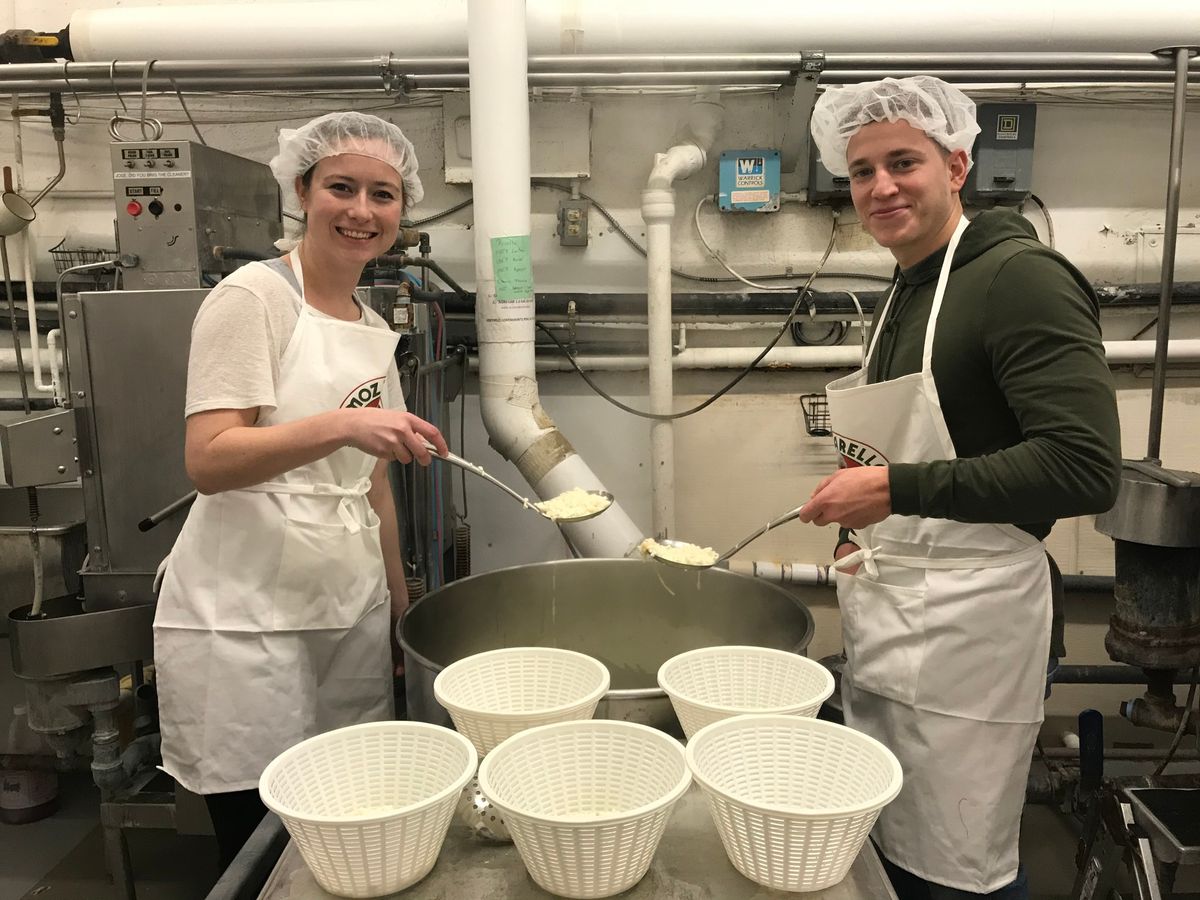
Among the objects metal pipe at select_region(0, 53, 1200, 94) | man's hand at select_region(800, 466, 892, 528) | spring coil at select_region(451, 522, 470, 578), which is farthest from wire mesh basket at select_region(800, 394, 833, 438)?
man's hand at select_region(800, 466, 892, 528)

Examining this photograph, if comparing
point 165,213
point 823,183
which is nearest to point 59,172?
point 165,213

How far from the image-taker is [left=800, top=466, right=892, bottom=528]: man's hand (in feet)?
3.62

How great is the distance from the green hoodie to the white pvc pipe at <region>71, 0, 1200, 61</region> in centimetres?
112

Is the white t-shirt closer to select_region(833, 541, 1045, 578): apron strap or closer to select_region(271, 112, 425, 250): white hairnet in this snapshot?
select_region(271, 112, 425, 250): white hairnet

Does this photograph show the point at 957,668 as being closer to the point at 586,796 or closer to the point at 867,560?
the point at 867,560

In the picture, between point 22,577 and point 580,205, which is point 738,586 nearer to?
point 580,205

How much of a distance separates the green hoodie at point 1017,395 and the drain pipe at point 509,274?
1.00 m

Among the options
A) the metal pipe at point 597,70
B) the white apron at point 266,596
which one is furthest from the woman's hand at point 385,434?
the metal pipe at point 597,70

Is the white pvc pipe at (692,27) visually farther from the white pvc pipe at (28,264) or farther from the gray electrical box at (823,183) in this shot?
the white pvc pipe at (28,264)

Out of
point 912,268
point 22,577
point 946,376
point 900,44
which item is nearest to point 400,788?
point 946,376

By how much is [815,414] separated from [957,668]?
4.49 feet

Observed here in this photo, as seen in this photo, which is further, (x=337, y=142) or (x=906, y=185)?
(x=337, y=142)

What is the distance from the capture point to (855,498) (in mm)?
1111

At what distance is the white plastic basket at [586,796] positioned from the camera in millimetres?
754
